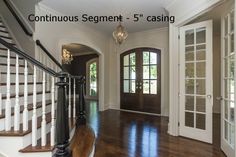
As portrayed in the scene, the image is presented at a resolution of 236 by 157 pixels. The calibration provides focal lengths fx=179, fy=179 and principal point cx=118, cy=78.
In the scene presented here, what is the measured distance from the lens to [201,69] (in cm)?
368

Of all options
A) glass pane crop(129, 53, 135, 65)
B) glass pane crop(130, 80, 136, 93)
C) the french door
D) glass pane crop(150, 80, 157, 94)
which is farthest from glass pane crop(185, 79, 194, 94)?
glass pane crop(129, 53, 135, 65)

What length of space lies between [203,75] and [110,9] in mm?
2745

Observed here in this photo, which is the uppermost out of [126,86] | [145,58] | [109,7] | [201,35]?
[109,7]

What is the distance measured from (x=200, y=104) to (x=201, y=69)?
0.72m

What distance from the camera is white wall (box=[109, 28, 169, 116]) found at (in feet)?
20.1

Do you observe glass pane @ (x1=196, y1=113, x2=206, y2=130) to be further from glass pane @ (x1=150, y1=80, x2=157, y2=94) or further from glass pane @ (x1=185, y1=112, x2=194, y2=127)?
glass pane @ (x1=150, y1=80, x2=157, y2=94)

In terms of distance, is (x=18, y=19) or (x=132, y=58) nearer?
(x=18, y=19)

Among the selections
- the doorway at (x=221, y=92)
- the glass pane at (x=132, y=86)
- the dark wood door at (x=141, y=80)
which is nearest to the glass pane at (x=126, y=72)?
the dark wood door at (x=141, y=80)

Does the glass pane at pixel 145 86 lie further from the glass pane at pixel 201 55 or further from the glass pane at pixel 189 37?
the glass pane at pixel 201 55

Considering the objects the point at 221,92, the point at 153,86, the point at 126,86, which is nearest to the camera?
the point at 221,92

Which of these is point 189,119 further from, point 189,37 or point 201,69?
point 189,37

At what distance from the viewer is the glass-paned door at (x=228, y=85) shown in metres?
2.77

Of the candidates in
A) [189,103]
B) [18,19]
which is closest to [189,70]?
[189,103]

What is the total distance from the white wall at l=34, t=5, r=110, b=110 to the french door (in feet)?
10.2
